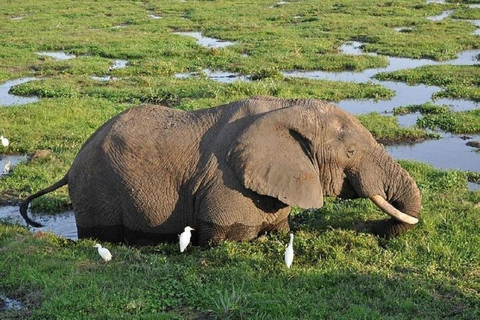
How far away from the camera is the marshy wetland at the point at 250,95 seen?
588 centimetres

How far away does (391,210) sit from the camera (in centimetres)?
687

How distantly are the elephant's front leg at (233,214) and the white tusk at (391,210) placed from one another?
0.91 m

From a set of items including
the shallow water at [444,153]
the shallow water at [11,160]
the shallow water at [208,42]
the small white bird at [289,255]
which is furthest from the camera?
the shallow water at [208,42]

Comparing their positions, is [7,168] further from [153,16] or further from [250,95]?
[153,16]

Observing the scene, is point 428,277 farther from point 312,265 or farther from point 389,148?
point 389,148

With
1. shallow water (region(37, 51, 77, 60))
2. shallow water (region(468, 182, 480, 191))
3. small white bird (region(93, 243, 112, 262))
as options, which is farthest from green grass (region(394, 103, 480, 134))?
shallow water (region(37, 51, 77, 60))

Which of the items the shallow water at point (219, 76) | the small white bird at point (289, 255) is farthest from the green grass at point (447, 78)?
the small white bird at point (289, 255)

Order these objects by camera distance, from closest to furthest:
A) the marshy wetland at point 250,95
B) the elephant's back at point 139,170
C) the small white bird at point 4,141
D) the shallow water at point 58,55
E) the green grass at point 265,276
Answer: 1. the green grass at point 265,276
2. the marshy wetland at point 250,95
3. the elephant's back at point 139,170
4. the small white bird at point 4,141
5. the shallow water at point 58,55

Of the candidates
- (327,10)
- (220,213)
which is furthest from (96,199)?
(327,10)

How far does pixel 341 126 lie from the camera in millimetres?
6922

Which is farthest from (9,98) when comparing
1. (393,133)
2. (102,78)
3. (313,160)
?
(313,160)

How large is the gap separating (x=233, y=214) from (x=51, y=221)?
2.90m

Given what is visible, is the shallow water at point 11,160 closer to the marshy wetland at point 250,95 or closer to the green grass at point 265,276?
the marshy wetland at point 250,95

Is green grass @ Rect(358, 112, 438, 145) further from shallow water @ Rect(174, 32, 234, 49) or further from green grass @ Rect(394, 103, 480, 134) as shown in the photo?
shallow water @ Rect(174, 32, 234, 49)
